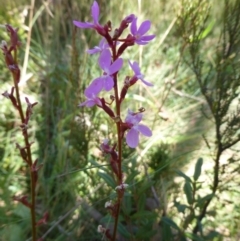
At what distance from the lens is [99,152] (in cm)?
191

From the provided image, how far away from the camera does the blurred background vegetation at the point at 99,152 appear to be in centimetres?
146

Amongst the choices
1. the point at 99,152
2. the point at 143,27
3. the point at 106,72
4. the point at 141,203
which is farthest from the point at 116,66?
the point at 99,152

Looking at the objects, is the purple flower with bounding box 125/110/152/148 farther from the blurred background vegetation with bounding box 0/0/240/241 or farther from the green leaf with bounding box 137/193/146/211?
the green leaf with bounding box 137/193/146/211

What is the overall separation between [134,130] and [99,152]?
1.03m

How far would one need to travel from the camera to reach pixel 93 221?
1693 millimetres

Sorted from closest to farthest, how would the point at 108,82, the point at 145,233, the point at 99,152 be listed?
the point at 108,82, the point at 145,233, the point at 99,152

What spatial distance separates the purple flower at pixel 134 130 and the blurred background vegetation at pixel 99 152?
252mm

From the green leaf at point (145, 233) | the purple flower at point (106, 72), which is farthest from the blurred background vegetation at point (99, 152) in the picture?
the purple flower at point (106, 72)

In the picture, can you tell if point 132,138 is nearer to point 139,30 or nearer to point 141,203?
point 139,30

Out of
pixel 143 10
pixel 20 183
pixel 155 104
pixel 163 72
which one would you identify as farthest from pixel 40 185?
pixel 143 10

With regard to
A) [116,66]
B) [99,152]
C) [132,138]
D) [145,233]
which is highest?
[99,152]

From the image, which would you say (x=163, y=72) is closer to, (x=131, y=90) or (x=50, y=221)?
(x=131, y=90)

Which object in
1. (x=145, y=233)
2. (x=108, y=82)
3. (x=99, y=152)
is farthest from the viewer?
(x=99, y=152)

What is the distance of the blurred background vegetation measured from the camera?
1458mm
